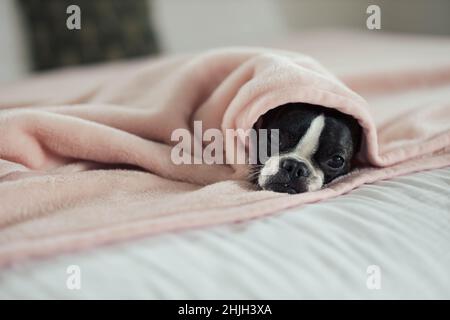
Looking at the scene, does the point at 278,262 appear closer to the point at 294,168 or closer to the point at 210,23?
the point at 294,168

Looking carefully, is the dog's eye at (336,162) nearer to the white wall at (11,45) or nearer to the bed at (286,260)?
the bed at (286,260)

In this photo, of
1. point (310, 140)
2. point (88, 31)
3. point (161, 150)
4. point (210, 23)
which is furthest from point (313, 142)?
point (210, 23)

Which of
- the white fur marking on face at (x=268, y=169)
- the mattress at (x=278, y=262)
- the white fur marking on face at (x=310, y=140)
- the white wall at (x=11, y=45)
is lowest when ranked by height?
the mattress at (x=278, y=262)

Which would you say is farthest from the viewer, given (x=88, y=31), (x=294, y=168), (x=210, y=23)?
(x=210, y=23)

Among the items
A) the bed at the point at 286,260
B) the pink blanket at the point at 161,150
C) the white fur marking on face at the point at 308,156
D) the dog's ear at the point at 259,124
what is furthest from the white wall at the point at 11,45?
the bed at the point at 286,260

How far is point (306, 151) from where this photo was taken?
3.77 ft

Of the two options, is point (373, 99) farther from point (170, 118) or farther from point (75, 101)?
point (75, 101)

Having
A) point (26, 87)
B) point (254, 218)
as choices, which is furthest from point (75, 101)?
point (254, 218)

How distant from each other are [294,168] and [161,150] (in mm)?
281

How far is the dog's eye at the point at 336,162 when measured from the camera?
1122 mm

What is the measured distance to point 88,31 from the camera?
2.49 meters

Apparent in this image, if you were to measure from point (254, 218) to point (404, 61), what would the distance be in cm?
123

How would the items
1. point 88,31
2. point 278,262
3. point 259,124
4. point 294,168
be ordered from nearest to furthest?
point 278,262
point 294,168
point 259,124
point 88,31

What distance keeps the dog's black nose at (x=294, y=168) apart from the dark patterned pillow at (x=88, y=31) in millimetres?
1685
